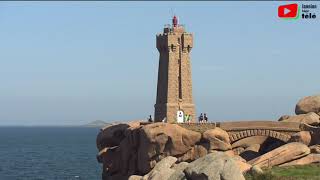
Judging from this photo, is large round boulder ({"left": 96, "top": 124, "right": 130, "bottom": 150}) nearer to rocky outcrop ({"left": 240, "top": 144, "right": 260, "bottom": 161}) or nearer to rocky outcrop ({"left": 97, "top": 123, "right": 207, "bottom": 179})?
rocky outcrop ({"left": 97, "top": 123, "right": 207, "bottom": 179})

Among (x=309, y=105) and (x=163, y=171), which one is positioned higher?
(x=309, y=105)

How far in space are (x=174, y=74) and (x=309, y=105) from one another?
51.4 feet

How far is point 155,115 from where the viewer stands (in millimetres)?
77375

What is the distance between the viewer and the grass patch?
42094 millimetres

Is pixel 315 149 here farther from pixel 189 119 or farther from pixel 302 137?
pixel 189 119

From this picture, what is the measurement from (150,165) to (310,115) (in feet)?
56.8

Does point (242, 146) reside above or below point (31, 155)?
above

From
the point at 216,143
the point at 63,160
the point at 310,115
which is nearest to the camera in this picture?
the point at 216,143

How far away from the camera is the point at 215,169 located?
40.6m

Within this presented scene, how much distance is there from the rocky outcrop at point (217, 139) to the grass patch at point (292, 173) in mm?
12376

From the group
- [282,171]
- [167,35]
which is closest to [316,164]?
[282,171]

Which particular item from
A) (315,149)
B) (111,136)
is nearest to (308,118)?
(315,149)

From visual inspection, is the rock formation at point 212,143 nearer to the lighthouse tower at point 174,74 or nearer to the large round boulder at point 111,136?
the large round boulder at point 111,136

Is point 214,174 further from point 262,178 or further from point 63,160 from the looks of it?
point 63,160
